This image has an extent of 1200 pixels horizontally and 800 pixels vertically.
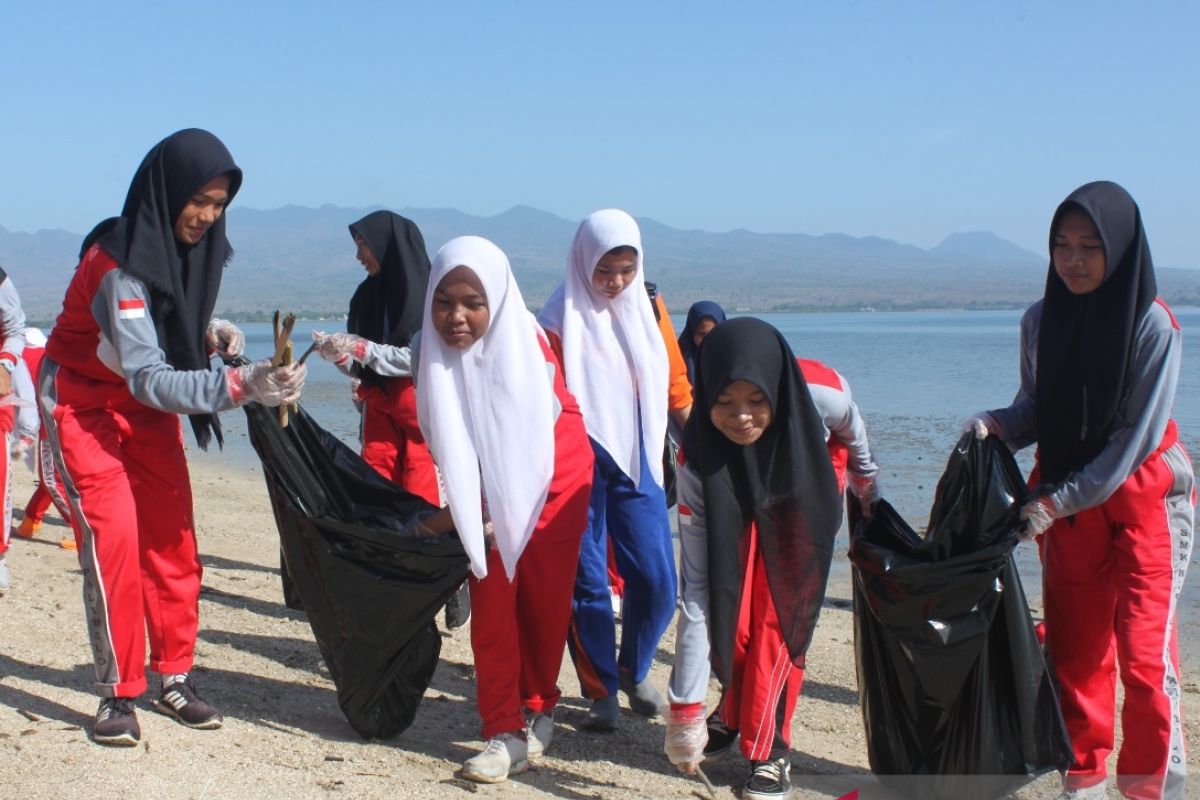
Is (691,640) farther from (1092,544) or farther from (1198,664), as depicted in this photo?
(1198,664)

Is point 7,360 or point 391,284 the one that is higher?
point 391,284

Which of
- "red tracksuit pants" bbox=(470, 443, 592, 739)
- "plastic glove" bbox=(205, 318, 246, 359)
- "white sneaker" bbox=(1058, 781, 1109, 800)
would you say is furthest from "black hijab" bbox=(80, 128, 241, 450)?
"white sneaker" bbox=(1058, 781, 1109, 800)

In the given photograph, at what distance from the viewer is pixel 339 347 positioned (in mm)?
5297

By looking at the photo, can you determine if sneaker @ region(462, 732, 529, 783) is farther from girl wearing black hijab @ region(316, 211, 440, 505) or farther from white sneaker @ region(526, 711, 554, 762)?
girl wearing black hijab @ region(316, 211, 440, 505)

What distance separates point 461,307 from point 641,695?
173 cm

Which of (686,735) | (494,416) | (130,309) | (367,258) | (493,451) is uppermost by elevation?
(367,258)

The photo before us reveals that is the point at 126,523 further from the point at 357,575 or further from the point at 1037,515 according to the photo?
the point at 1037,515

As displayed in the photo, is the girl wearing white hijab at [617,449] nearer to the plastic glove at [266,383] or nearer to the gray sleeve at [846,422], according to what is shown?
the gray sleeve at [846,422]

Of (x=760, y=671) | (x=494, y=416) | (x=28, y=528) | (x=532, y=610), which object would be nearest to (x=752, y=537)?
(x=760, y=671)

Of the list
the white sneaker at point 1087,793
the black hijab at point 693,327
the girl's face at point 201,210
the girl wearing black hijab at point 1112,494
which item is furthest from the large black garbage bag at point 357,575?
the black hijab at point 693,327

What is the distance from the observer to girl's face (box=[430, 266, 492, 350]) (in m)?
4.22

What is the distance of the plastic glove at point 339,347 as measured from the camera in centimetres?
509

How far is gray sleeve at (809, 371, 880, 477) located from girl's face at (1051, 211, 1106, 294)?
0.76 m

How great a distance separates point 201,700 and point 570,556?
4.49 ft
